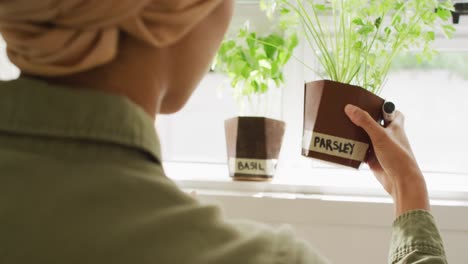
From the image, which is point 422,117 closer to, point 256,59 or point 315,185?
point 315,185

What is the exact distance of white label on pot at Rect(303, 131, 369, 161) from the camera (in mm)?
1138

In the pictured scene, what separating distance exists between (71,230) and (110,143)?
3.4 inches

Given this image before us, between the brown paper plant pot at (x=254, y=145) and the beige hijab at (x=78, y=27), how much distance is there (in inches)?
35.7

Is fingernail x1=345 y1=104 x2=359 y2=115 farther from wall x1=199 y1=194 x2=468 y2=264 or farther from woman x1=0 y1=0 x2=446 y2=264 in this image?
woman x1=0 y1=0 x2=446 y2=264

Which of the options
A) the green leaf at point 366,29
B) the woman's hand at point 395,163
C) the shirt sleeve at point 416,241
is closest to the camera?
the shirt sleeve at point 416,241

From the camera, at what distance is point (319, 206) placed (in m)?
1.36

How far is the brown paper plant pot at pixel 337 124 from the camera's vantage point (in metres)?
1.14

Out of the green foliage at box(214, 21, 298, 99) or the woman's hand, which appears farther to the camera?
the green foliage at box(214, 21, 298, 99)

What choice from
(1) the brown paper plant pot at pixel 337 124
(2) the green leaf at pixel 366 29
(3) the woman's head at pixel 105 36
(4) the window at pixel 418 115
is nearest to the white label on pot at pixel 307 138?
(1) the brown paper plant pot at pixel 337 124

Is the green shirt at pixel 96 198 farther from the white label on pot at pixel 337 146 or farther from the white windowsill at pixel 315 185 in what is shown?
the white windowsill at pixel 315 185

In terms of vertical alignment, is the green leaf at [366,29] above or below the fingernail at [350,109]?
above

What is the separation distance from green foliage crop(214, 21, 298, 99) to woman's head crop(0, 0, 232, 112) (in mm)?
902

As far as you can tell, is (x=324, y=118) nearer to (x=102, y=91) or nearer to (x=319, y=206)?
(x=319, y=206)

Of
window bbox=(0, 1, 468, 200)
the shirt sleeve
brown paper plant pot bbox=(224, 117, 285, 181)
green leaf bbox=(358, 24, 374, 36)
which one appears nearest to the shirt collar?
the shirt sleeve
